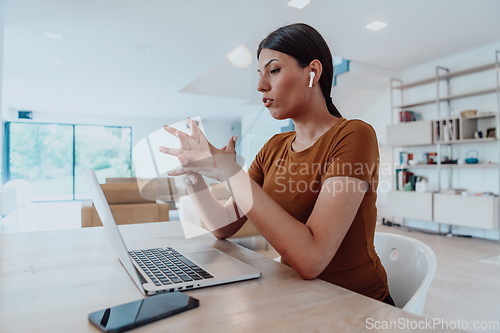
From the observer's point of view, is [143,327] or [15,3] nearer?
[143,327]

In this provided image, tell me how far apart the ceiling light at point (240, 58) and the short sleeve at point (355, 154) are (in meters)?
5.70

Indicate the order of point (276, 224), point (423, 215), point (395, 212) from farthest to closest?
1. point (395, 212)
2. point (423, 215)
3. point (276, 224)

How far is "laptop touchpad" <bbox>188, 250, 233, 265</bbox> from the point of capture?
748 millimetres

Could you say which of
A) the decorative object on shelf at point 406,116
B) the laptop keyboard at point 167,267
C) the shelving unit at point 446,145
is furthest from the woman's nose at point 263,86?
the decorative object on shelf at point 406,116

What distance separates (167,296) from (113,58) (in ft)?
17.2

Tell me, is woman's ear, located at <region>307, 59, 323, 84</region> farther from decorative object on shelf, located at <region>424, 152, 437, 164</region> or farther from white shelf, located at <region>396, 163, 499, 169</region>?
decorative object on shelf, located at <region>424, 152, 437, 164</region>

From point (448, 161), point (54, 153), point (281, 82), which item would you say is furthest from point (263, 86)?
point (54, 153)

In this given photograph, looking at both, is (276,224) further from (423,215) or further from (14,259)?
(423,215)

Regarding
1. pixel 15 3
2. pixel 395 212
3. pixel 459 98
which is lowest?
pixel 395 212

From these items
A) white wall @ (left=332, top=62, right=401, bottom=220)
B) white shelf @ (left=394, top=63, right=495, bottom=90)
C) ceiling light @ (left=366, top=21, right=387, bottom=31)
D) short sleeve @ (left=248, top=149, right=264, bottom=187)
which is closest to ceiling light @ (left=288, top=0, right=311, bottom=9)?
ceiling light @ (left=366, top=21, right=387, bottom=31)

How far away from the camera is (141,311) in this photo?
0.48 meters

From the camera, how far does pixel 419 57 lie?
5094 millimetres

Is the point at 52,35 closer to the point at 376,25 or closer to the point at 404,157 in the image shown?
the point at 376,25

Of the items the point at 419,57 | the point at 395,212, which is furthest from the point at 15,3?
the point at 395,212
